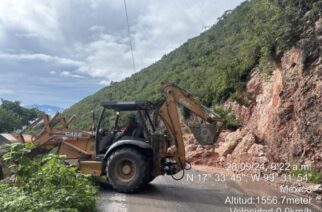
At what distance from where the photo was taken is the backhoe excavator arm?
12109 millimetres

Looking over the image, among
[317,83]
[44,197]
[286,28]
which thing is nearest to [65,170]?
[44,197]

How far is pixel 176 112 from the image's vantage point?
12.1 m

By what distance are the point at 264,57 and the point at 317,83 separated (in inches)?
179

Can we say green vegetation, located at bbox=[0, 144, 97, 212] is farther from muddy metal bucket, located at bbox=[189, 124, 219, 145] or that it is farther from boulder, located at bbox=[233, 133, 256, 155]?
boulder, located at bbox=[233, 133, 256, 155]

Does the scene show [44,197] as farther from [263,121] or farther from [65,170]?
[263,121]

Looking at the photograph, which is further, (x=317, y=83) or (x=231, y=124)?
(x=231, y=124)

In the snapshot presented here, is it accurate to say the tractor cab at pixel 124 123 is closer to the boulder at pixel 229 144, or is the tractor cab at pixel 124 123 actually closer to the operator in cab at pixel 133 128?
the operator in cab at pixel 133 128

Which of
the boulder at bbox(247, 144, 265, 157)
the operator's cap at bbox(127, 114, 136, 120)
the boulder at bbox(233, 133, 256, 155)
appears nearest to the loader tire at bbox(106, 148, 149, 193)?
the operator's cap at bbox(127, 114, 136, 120)

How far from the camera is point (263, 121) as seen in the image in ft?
63.2

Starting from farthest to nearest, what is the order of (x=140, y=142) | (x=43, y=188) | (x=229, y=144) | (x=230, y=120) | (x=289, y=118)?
(x=230, y=120), (x=229, y=144), (x=289, y=118), (x=140, y=142), (x=43, y=188)

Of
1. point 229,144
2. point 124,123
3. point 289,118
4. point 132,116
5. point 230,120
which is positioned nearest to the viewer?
point 132,116

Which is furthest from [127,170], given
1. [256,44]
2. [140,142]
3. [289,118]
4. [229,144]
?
[256,44]

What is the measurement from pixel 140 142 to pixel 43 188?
4.36 metres

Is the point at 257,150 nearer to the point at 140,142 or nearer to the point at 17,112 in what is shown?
the point at 140,142
